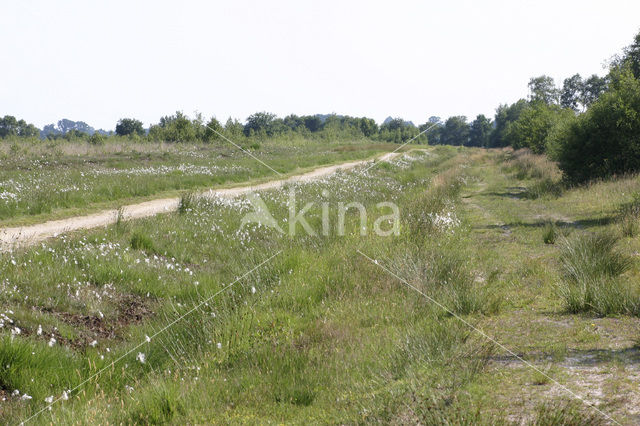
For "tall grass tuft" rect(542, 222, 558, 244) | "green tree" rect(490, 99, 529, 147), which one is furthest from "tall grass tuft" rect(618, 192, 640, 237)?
"green tree" rect(490, 99, 529, 147)

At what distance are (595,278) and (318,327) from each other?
4.06m

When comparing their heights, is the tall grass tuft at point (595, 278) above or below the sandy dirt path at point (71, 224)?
below

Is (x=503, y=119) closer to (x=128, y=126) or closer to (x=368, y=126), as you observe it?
(x=368, y=126)

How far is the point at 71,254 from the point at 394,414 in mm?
6992

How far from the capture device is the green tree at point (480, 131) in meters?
133

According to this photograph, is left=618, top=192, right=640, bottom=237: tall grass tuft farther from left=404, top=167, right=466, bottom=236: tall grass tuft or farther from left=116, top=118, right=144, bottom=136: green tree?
Result: left=116, top=118, right=144, bottom=136: green tree

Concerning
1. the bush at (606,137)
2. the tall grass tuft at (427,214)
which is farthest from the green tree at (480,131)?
the tall grass tuft at (427,214)

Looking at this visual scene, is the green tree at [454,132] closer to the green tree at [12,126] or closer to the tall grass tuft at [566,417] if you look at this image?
the green tree at [12,126]

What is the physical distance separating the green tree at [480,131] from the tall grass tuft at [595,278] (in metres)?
133

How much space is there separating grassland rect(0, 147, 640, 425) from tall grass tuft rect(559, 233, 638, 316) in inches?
1.1

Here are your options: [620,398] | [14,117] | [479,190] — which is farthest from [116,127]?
[620,398]

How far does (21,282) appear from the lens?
6770 millimetres

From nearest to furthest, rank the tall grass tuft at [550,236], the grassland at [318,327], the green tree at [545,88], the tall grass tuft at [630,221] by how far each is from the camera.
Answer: the grassland at [318,327]
the tall grass tuft at [630,221]
the tall grass tuft at [550,236]
the green tree at [545,88]

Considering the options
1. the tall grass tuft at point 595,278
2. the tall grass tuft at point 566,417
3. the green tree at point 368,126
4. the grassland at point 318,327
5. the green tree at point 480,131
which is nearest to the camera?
the tall grass tuft at point 566,417
